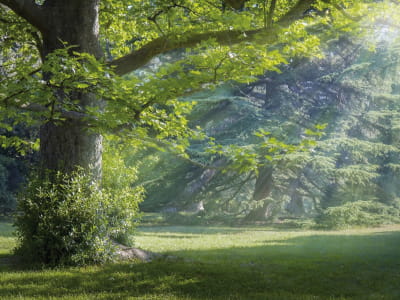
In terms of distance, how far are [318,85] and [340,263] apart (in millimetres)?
15324

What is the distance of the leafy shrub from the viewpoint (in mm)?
20469

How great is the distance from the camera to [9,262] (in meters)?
8.12

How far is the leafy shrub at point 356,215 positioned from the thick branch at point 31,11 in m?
16.4

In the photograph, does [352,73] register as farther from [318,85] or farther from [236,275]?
[236,275]

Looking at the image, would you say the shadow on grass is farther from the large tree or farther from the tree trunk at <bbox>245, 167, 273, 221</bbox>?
the tree trunk at <bbox>245, 167, 273, 221</bbox>

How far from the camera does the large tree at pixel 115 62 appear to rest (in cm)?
645

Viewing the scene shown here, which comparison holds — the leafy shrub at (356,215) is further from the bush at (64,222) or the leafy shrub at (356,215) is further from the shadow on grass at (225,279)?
the bush at (64,222)

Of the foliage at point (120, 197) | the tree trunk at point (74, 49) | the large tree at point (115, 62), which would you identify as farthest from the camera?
the foliage at point (120, 197)

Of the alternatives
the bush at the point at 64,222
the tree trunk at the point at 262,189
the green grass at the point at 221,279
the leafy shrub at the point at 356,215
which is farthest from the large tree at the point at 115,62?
the tree trunk at the point at 262,189

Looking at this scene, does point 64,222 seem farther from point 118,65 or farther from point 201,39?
point 201,39

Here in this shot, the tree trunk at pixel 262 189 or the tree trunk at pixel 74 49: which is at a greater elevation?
the tree trunk at pixel 74 49

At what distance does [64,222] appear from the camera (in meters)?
7.78

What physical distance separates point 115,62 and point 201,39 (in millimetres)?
1979

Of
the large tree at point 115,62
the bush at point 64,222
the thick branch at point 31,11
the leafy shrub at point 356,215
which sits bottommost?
the leafy shrub at point 356,215
